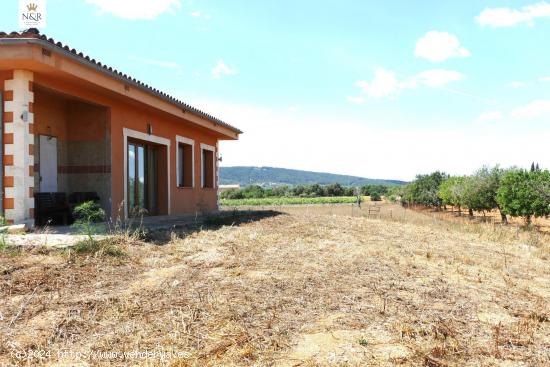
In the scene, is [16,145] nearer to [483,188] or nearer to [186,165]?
[186,165]

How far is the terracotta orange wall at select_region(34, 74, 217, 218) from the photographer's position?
898 cm

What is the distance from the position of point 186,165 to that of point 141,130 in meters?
3.61

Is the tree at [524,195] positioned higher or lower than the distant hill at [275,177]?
lower

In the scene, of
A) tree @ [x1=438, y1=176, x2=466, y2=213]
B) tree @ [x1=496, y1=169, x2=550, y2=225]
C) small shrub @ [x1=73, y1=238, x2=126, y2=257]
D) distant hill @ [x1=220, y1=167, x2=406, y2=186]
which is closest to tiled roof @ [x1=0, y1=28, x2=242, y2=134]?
small shrub @ [x1=73, y1=238, x2=126, y2=257]

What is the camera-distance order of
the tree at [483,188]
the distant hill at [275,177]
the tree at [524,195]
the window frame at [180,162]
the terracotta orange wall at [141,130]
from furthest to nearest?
the distant hill at [275,177] → the tree at [483,188] → the tree at [524,195] → the window frame at [180,162] → the terracotta orange wall at [141,130]

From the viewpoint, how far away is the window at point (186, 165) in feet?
48.6

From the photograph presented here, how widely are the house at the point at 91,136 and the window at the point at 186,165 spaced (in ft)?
0.11

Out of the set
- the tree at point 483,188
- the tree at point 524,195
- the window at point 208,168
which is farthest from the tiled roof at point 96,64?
the tree at point 483,188

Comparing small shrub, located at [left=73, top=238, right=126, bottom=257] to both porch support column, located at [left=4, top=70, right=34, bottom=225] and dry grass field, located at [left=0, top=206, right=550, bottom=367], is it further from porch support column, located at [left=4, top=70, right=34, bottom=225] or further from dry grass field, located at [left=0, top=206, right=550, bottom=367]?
porch support column, located at [left=4, top=70, right=34, bottom=225]

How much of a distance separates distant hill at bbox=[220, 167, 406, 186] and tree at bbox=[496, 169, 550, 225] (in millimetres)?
73787

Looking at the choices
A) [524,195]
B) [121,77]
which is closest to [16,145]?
[121,77]

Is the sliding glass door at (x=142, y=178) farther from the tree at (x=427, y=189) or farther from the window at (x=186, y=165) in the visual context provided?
the tree at (x=427, y=189)

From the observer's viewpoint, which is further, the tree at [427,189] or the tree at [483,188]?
the tree at [427,189]

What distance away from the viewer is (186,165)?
14.9 m
